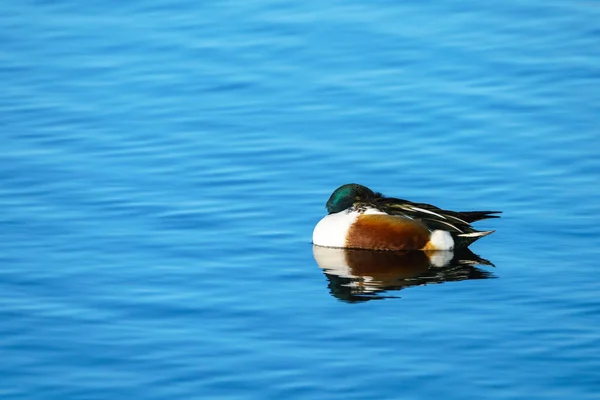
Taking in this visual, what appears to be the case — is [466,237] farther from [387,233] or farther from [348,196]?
[348,196]

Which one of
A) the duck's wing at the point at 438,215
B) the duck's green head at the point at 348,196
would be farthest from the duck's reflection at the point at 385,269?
the duck's green head at the point at 348,196

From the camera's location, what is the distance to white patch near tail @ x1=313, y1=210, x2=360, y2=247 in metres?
12.6

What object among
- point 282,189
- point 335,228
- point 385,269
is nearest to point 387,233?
point 335,228

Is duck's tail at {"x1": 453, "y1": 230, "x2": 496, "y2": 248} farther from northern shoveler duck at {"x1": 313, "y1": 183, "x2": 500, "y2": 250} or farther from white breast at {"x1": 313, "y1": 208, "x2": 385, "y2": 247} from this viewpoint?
white breast at {"x1": 313, "y1": 208, "x2": 385, "y2": 247}

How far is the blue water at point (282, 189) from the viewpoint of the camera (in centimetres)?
934

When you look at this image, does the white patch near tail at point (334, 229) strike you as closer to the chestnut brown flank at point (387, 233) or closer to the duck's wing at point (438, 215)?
the chestnut brown flank at point (387, 233)

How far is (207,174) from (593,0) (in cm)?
781

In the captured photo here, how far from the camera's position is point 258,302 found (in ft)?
35.0

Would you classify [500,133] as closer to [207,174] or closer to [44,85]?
[207,174]

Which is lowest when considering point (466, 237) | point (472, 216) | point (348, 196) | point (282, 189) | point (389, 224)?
point (466, 237)

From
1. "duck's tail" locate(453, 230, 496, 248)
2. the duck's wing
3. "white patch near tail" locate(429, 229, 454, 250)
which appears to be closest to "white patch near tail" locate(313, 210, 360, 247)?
the duck's wing

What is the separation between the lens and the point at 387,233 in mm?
12648

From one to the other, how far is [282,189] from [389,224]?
1.45 meters

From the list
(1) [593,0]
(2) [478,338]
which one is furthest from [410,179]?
(1) [593,0]
